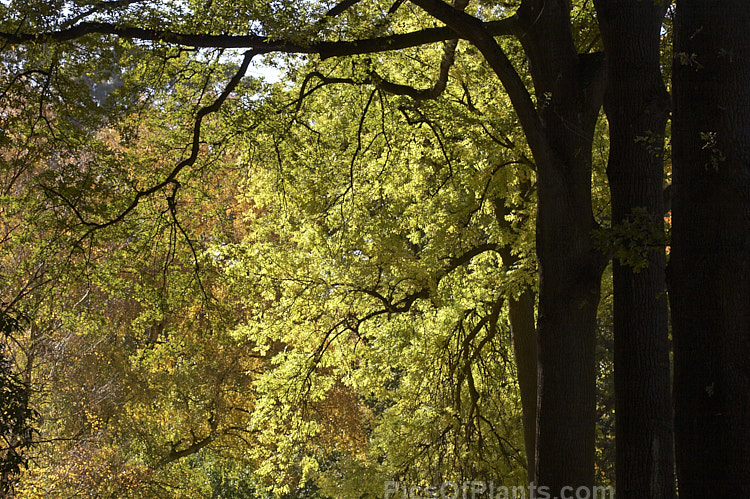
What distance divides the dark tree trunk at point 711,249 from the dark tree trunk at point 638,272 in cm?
63

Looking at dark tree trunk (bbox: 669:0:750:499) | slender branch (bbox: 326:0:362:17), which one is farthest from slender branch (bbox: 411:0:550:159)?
dark tree trunk (bbox: 669:0:750:499)

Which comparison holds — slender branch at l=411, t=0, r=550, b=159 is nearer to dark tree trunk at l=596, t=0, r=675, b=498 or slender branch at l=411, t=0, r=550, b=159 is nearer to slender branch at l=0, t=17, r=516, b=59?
slender branch at l=0, t=17, r=516, b=59

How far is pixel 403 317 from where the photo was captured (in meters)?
12.8

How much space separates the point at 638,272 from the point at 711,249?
929mm

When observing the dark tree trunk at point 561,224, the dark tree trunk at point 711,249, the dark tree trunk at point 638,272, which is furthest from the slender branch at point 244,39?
the dark tree trunk at point 711,249

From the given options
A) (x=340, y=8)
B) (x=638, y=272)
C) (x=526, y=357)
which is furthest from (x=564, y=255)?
(x=526, y=357)

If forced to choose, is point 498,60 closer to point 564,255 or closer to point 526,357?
point 564,255

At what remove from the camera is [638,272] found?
472cm

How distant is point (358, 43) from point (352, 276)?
482cm

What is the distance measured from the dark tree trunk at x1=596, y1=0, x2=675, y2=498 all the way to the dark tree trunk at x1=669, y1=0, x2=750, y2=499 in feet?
2.06

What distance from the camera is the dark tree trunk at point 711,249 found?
11.8 ft

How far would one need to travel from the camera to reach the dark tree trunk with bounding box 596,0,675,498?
16.4 feet

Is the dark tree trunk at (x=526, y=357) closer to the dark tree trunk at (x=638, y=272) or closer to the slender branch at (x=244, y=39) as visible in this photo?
the slender branch at (x=244, y=39)

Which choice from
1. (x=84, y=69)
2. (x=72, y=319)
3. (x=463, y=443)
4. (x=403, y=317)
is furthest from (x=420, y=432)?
(x=84, y=69)
